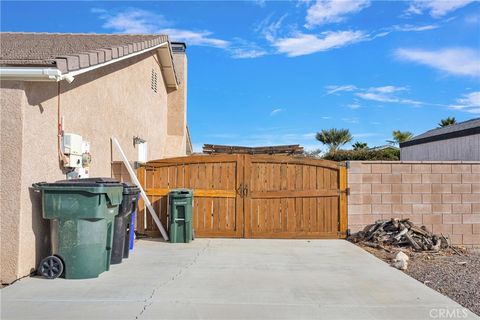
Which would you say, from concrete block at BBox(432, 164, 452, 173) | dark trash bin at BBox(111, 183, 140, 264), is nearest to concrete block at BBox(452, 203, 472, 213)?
concrete block at BBox(432, 164, 452, 173)

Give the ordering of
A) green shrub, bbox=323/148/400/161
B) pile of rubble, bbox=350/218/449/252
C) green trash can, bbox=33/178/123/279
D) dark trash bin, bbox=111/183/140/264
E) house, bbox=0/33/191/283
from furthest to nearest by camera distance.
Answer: green shrub, bbox=323/148/400/161, pile of rubble, bbox=350/218/449/252, dark trash bin, bbox=111/183/140/264, green trash can, bbox=33/178/123/279, house, bbox=0/33/191/283

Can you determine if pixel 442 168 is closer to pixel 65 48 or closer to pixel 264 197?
pixel 264 197

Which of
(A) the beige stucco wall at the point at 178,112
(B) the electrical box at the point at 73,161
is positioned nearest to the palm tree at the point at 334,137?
(A) the beige stucco wall at the point at 178,112

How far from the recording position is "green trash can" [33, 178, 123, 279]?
20.7ft

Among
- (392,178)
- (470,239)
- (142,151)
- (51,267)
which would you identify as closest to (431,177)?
(392,178)

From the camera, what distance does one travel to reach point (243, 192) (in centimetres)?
1098

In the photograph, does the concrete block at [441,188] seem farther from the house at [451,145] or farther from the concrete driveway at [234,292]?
the house at [451,145]

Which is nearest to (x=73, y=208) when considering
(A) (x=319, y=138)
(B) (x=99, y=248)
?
(B) (x=99, y=248)

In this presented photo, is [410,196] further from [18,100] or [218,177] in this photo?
[18,100]

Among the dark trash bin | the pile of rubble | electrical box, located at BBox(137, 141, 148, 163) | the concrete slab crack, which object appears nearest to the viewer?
the concrete slab crack

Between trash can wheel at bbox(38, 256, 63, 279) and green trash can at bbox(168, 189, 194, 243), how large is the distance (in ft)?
12.8

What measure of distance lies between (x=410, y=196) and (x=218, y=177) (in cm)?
464

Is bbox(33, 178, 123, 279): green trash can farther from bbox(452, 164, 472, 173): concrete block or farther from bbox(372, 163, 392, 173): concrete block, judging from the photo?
bbox(452, 164, 472, 173): concrete block
